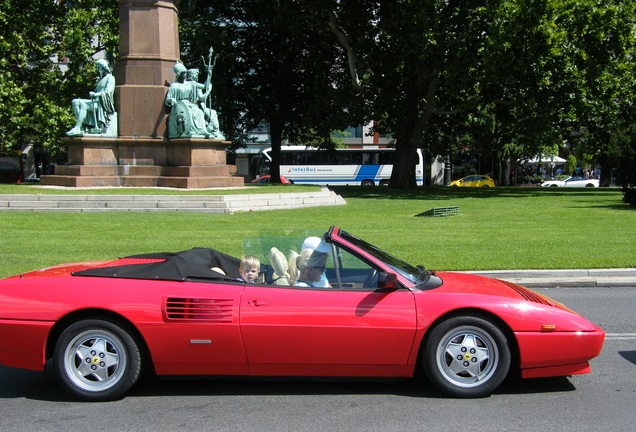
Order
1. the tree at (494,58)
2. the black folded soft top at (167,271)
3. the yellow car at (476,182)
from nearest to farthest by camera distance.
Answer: the black folded soft top at (167,271), the tree at (494,58), the yellow car at (476,182)

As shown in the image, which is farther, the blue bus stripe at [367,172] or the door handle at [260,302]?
the blue bus stripe at [367,172]

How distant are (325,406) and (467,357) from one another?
41.9 inches

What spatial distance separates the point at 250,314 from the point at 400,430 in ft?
4.37

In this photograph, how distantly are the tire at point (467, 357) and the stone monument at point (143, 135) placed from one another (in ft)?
66.0

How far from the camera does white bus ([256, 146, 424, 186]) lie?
62.3m

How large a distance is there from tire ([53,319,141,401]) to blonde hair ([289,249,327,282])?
4.17 ft

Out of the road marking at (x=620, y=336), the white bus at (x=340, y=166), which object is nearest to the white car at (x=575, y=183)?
the white bus at (x=340, y=166)

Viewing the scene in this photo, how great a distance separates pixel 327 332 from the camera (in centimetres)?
518

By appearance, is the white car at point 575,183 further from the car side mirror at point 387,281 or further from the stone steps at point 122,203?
the car side mirror at point 387,281

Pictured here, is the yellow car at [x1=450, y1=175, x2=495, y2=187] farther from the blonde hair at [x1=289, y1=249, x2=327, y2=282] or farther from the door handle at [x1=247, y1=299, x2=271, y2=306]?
the door handle at [x1=247, y1=299, x2=271, y2=306]

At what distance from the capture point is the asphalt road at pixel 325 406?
4.72 m

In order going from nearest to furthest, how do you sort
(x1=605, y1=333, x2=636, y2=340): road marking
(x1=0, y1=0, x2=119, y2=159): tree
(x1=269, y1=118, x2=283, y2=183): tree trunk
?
(x1=605, y1=333, x2=636, y2=340): road marking, (x1=0, y1=0, x2=119, y2=159): tree, (x1=269, y1=118, x2=283, y2=183): tree trunk

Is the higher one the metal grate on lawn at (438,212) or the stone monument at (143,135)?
the stone monument at (143,135)

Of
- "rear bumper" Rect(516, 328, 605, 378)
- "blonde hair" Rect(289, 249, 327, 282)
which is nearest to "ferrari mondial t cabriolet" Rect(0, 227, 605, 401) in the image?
"rear bumper" Rect(516, 328, 605, 378)
